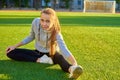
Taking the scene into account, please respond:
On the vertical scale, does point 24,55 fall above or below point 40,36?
below

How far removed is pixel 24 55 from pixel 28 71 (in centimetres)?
77

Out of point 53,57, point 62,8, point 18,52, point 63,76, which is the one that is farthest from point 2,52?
point 62,8

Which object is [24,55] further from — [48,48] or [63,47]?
[63,47]

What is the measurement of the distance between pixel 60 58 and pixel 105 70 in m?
0.68

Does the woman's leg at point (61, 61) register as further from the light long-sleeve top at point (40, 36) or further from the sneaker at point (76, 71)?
the sneaker at point (76, 71)

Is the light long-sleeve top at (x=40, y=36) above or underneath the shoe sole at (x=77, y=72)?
above

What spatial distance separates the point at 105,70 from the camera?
5660 millimetres

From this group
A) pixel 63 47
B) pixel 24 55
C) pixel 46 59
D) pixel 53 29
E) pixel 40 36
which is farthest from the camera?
pixel 24 55

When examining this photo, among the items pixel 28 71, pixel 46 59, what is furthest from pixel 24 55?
pixel 28 71

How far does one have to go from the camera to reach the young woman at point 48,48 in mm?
5281

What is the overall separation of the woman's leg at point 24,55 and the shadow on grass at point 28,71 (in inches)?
4.1

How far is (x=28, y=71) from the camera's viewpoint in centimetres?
543

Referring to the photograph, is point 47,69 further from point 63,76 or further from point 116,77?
point 116,77

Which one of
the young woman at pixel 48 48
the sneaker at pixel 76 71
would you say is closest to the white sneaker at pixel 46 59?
the young woman at pixel 48 48
